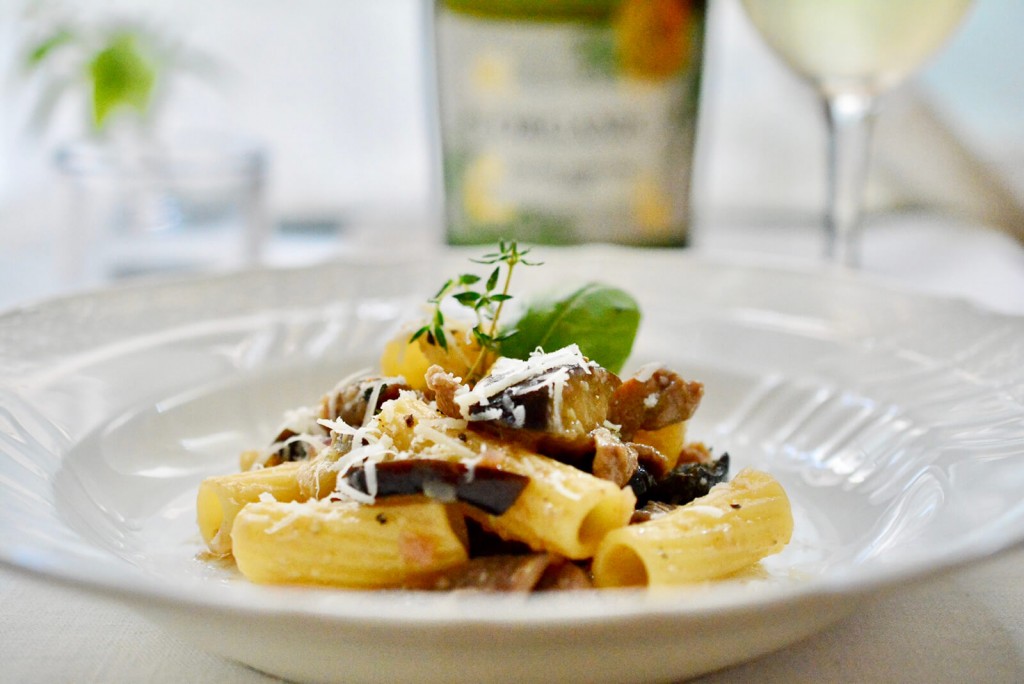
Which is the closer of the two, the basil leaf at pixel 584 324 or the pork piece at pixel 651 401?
the pork piece at pixel 651 401

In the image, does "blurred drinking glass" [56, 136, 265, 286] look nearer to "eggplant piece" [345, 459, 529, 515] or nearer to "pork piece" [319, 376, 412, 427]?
"pork piece" [319, 376, 412, 427]

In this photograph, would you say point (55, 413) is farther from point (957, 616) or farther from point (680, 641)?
point (957, 616)

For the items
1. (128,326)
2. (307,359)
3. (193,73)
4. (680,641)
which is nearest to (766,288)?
(307,359)

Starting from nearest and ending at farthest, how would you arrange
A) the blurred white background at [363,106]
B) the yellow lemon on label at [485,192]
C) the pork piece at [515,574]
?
the pork piece at [515,574] → the yellow lemon on label at [485,192] → the blurred white background at [363,106]

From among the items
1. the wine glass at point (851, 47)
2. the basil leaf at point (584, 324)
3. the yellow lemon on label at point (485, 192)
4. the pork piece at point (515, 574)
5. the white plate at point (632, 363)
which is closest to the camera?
the white plate at point (632, 363)

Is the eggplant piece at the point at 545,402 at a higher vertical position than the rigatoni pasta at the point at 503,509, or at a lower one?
higher

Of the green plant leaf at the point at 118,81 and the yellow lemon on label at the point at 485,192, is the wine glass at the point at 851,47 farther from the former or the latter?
the green plant leaf at the point at 118,81

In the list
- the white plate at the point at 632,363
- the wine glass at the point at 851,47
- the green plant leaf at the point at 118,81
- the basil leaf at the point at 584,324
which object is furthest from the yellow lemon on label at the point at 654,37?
the basil leaf at the point at 584,324

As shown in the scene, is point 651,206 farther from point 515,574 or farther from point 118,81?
point 515,574
